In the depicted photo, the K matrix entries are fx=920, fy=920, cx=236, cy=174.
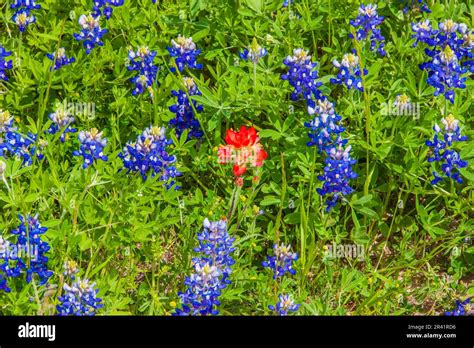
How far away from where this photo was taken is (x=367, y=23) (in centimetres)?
Result: 492

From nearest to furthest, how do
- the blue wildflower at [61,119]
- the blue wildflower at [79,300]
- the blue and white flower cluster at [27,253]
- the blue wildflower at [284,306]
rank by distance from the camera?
1. the blue wildflower at [79,300]
2. the blue wildflower at [284,306]
3. the blue and white flower cluster at [27,253]
4. the blue wildflower at [61,119]

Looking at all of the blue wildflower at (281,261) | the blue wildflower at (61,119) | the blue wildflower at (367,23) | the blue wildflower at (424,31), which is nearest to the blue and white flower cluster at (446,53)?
the blue wildflower at (424,31)

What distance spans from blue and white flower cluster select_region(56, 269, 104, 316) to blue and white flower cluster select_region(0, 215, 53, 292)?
0.32m

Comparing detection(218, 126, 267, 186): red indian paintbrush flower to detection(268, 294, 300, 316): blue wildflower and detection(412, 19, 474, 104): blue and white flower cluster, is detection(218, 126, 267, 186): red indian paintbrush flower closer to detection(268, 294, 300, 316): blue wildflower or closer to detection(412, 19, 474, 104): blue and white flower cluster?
detection(268, 294, 300, 316): blue wildflower

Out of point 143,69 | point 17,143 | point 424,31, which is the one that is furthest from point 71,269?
point 424,31

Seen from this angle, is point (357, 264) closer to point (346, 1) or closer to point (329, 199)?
point (329, 199)

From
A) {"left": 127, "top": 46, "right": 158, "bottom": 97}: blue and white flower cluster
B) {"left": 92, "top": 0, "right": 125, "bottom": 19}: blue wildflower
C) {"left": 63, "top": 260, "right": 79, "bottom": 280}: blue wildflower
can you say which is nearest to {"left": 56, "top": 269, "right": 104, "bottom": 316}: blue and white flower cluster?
{"left": 63, "top": 260, "right": 79, "bottom": 280}: blue wildflower

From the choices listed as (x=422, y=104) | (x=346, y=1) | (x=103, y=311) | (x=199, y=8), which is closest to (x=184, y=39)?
A: (x=199, y=8)

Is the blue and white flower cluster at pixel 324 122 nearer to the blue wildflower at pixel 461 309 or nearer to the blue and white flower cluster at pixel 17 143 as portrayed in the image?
the blue wildflower at pixel 461 309

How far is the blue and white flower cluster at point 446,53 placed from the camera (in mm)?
4605

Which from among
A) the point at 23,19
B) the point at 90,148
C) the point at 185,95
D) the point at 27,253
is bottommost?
the point at 27,253

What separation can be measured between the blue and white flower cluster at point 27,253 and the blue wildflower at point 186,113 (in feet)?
3.58

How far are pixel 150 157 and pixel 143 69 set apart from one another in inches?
31.4

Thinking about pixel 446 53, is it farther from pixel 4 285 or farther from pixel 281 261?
pixel 4 285
